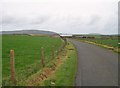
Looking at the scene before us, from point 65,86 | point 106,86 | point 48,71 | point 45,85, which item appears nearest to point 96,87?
point 106,86

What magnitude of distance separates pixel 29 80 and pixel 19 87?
65.5 inches

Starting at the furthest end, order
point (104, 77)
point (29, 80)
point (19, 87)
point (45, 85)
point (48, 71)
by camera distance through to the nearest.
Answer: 1. point (48, 71)
2. point (104, 77)
3. point (29, 80)
4. point (45, 85)
5. point (19, 87)

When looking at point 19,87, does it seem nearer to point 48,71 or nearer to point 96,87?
point 96,87

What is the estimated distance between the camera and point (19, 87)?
35.1 feet

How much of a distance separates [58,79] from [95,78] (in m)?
1.92

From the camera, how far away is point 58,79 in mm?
13008

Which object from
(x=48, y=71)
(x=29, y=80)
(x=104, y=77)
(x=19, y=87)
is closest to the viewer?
(x=19, y=87)

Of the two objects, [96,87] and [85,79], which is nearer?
[96,87]

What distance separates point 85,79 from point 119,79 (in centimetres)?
175

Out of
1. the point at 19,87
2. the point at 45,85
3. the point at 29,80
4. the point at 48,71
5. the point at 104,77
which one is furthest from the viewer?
the point at 48,71

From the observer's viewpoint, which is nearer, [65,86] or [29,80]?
[65,86]

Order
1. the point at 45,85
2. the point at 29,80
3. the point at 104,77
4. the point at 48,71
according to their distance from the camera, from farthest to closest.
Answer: the point at 48,71 → the point at 104,77 → the point at 29,80 → the point at 45,85

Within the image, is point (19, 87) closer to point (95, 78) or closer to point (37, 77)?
point (37, 77)

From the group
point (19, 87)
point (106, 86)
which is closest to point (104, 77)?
point (106, 86)
